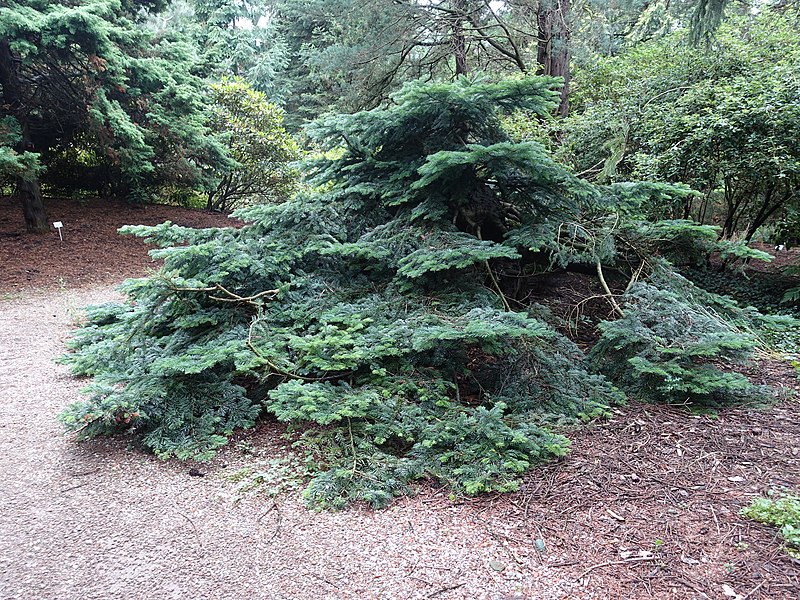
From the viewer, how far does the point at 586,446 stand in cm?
276

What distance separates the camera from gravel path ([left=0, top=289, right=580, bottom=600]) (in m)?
1.87

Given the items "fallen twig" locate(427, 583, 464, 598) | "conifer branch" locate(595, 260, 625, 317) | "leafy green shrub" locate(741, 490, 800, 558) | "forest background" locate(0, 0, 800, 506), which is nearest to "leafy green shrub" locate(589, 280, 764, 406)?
"forest background" locate(0, 0, 800, 506)

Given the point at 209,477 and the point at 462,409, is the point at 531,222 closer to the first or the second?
the point at 462,409

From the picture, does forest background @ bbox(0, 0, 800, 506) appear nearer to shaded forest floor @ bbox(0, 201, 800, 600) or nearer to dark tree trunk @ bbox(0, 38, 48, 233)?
dark tree trunk @ bbox(0, 38, 48, 233)

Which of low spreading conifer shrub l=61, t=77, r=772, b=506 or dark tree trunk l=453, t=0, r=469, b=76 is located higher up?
dark tree trunk l=453, t=0, r=469, b=76

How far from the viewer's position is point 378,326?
3.16 meters

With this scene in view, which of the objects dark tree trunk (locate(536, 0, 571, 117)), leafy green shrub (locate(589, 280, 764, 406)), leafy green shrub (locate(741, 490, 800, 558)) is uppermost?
dark tree trunk (locate(536, 0, 571, 117))

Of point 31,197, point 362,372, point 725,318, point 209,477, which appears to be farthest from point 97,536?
point 31,197

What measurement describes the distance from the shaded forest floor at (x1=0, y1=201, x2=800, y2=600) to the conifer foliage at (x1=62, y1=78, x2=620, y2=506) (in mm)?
170

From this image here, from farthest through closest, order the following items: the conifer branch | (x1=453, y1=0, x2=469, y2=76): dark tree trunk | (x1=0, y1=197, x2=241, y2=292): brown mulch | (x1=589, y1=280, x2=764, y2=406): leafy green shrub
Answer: (x1=453, y1=0, x2=469, y2=76): dark tree trunk → (x1=0, y1=197, x2=241, y2=292): brown mulch → the conifer branch → (x1=589, y1=280, x2=764, y2=406): leafy green shrub

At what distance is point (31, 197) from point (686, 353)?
9.47 meters

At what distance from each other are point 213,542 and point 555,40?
847cm

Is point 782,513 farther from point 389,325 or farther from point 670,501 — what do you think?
point 389,325

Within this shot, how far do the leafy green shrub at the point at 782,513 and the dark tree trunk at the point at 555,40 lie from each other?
730 cm
